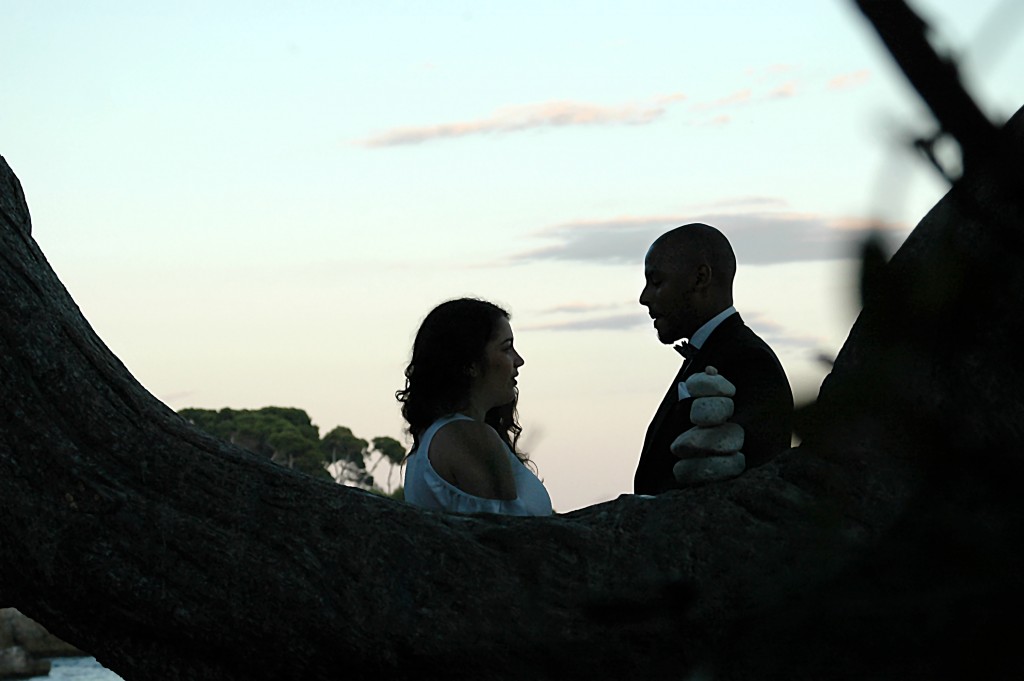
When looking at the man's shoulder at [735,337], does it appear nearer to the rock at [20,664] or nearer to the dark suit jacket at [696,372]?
the dark suit jacket at [696,372]

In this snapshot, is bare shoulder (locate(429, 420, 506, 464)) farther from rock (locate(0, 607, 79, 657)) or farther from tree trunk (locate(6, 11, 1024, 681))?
rock (locate(0, 607, 79, 657))

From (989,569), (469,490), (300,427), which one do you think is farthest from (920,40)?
(300,427)

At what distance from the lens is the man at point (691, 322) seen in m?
5.38

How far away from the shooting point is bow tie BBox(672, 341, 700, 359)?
5943mm

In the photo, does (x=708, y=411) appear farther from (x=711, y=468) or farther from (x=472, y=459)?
(x=472, y=459)

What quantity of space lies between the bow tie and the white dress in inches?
47.5

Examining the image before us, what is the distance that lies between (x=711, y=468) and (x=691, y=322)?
2.91 metres

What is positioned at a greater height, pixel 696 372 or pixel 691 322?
pixel 691 322

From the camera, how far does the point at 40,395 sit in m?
3.23

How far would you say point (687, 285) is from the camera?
20.0 feet

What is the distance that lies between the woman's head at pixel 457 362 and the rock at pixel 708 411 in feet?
6.28

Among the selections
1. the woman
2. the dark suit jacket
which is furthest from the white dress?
the dark suit jacket

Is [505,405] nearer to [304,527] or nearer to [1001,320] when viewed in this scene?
[304,527]

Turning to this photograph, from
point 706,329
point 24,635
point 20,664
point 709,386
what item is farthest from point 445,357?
point 24,635
